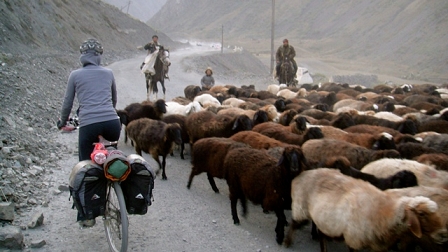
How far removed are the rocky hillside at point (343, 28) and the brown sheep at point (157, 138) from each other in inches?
1328

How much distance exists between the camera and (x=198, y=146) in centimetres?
750

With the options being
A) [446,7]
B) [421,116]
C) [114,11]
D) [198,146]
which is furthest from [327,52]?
[198,146]

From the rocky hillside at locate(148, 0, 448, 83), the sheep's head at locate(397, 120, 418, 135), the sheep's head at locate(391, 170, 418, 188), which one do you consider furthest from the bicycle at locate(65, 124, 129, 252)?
the rocky hillside at locate(148, 0, 448, 83)

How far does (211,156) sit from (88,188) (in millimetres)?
2797

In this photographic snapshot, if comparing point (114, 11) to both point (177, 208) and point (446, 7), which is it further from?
point (177, 208)

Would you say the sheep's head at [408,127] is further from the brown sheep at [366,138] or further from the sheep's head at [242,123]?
the sheep's head at [242,123]

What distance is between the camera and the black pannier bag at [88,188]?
4645mm

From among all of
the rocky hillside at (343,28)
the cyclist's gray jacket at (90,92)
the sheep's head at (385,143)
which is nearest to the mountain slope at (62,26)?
the cyclist's gray jacket at (90,92)

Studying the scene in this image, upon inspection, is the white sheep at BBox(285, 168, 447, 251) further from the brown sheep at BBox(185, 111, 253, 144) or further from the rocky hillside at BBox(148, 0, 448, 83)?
the rocky hillside at BBox(148, 0, 448, 83)

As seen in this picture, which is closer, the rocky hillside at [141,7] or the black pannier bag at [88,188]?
the black pannier bag at [88,188]

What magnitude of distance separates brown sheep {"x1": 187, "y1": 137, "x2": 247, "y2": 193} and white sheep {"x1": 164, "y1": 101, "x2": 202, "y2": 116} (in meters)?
3.55

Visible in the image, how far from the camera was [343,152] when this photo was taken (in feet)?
23.2

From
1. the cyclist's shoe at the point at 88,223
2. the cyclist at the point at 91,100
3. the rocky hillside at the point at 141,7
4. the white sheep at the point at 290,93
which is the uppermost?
the rocky hillside at the point at 141,7

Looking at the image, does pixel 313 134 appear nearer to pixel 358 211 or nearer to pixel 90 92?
pixel 358 211
